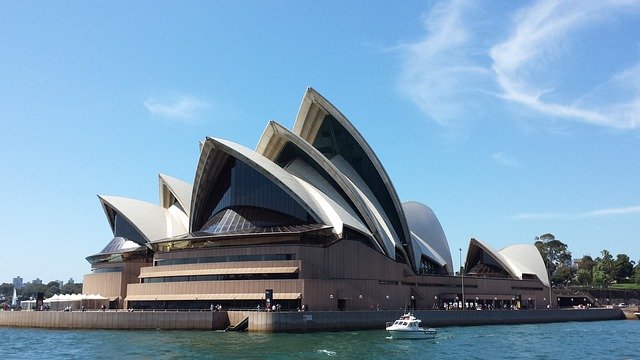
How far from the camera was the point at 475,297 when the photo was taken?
269 ft

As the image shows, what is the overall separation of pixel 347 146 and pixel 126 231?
29.4 meters

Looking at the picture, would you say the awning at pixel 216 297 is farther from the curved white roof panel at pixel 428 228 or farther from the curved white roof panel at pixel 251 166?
the curved white roof panel at pixel 428 228

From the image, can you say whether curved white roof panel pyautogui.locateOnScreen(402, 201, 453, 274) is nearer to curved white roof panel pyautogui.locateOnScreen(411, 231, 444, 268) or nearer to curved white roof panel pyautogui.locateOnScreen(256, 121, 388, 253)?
curved white roof panel pyautogui.locateOnScreen(411, 231, 444, 268)

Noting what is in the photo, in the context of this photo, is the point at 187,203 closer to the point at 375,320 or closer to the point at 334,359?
the point at 375,320

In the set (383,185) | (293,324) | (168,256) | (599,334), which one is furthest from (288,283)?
(599,334)

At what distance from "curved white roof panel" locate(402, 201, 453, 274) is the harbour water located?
29.9 meters

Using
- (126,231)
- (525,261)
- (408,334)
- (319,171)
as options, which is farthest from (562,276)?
(408,334)

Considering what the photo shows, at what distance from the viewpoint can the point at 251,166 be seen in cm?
6688

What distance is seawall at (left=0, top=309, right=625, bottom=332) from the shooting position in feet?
178

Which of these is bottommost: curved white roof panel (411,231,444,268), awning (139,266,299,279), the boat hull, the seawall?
the boat hull

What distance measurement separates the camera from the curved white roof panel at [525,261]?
9331 cm

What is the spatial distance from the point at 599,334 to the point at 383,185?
88.9 feet

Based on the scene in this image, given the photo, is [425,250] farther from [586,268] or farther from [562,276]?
[586,268]

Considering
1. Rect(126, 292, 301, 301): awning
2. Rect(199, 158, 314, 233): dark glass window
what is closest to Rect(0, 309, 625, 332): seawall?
Rect(126, 292, 301, 301): awning
